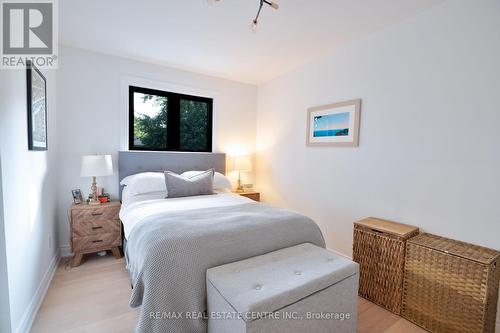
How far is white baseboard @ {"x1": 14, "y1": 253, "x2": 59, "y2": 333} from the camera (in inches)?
61.5

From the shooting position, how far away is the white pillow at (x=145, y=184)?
2602 mm

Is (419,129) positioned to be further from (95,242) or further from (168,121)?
(95,242)

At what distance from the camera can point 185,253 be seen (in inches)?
56.5

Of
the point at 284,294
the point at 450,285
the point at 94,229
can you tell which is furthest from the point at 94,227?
the point at 450,285

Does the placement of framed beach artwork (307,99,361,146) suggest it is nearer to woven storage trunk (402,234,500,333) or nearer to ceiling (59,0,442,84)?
ceiling (59,0,442,84)

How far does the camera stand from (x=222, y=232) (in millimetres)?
1609

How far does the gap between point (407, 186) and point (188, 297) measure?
2.06m

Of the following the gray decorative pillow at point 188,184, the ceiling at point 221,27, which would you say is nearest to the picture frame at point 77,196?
the gray decorative pillow at point 188,184

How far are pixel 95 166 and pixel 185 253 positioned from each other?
173 centimetres

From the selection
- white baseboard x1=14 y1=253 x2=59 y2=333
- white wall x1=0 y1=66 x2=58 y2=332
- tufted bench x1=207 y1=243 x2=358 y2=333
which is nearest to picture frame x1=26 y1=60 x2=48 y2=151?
white wall x1=0 y1=66 x2=58 y2=332

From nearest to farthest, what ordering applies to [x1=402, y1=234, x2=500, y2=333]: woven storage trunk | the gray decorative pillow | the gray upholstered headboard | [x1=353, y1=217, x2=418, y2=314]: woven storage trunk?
[x1=402, y1=234, x2=500, y2=333]: woven storage trunk
[x1=353, y1=217, x2=418, y2=314]: woven storage trunk
the gray decorative pillow
the gray upholstered headboard

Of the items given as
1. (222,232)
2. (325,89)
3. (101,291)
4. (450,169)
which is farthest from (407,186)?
(101,291)

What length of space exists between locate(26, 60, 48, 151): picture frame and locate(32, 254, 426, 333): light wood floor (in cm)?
128

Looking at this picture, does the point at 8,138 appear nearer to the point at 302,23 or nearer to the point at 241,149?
the point at 302,23
